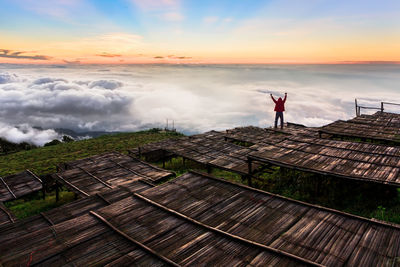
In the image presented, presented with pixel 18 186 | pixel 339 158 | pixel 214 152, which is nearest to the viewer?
pixel 339 158

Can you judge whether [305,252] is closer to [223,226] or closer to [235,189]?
[223,226]

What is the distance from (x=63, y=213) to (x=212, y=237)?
23.4ft

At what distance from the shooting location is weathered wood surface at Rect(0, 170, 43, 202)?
17105mm

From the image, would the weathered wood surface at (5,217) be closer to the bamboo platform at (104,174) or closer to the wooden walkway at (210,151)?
the bamboo platform at (104,174)

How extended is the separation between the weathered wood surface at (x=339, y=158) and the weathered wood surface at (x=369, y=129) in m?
3.85

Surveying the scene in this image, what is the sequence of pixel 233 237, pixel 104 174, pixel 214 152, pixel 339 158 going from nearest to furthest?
pixel 233 237 → pixel 339 158 → pixel 104 174 → pixel 214 152

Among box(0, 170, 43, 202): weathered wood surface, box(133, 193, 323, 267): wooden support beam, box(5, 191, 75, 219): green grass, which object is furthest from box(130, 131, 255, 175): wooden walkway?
box(0, 170, 43, 202): weathered wood surface

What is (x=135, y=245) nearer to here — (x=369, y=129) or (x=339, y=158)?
(x=339, y=158)

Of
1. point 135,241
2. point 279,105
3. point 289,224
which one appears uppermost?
point 279,105

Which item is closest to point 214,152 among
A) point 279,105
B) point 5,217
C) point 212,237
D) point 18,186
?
point 279,105

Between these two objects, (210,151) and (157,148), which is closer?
(210,151)

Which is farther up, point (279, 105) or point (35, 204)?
point (279, 105)

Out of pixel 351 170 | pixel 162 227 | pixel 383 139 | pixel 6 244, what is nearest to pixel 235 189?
pixel 162 227

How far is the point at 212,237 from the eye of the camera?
22.2 ft
